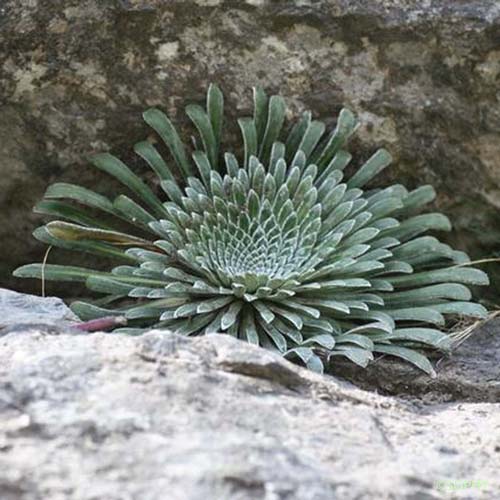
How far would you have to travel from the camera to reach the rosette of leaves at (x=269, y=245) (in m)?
2.10

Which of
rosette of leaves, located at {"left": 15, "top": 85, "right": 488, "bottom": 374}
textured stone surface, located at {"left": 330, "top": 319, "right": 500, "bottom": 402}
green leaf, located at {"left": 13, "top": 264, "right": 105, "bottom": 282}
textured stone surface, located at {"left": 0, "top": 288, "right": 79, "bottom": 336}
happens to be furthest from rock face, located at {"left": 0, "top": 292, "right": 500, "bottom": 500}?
green leaf, located at {"left": 13, "top": 264, "right": 105, "bottom": 282}

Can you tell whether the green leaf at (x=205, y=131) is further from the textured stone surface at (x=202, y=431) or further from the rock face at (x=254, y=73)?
the textured stone surface at (x=202, y=431)

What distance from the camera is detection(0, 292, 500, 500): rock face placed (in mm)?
1237

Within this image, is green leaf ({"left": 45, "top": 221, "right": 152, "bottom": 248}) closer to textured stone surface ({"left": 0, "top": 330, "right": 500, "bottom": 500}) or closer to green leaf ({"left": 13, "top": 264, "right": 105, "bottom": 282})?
green leaf ({"left": 13, "top": 264, "right": 105, "bottom": 282})

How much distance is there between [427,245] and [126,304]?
769 millimetres

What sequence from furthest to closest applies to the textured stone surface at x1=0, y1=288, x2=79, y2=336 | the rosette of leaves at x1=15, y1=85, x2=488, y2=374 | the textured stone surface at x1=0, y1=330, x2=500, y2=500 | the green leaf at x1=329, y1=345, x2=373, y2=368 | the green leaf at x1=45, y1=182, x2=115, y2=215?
the green leaf at x1=45, y1=182, x2=115, y2=215
the rosette of leaves at x1=15, y1=85, x2=488, y2=374
the green leaf at x1=329, y1=345, x2=373, y2=368
the textured stone surface at x1=0, y1=288, x2=79, y2=336
the textured stone surface at x1=0, y1=330, x2=500, y2=500

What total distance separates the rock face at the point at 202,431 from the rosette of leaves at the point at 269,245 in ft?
1.29

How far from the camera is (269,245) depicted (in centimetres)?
223

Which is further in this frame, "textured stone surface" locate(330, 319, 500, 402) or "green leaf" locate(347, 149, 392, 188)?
"green leaf" locate(347, 149, 392, 188)

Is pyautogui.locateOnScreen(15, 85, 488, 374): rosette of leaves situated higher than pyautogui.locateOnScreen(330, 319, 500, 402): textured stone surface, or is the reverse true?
pyautogui.locateOnScreen(15, 85, 488, 374): rosette of leaves

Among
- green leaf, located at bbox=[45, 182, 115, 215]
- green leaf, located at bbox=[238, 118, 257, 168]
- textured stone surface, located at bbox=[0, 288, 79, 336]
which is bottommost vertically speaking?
textured stone surface, located at bbox=[0, 288, 79, 336]

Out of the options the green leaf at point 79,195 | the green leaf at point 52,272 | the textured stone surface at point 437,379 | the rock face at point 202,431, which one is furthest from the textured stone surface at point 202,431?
the green leaf at point 79,195

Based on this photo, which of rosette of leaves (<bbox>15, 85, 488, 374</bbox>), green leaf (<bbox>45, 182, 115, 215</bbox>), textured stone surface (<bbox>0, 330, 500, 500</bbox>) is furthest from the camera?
green leaf (<bbox>45, 182, 115, 215</bbox>)

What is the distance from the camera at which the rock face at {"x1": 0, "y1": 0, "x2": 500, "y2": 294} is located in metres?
2.33
